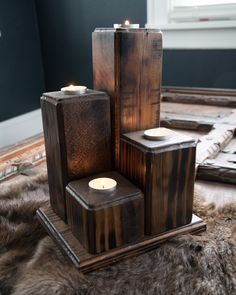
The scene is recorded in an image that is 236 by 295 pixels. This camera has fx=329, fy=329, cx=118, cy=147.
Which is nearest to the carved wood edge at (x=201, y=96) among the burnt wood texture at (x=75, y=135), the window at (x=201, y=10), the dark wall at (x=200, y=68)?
the dark wall at (x=200, y=68)

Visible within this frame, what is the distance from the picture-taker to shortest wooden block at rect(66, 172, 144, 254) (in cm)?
62

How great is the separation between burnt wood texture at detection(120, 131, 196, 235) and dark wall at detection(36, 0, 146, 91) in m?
1.35

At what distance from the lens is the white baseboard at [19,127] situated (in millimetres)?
2011

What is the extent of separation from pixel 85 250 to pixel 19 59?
1684 millimetres

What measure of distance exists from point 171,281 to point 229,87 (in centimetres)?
133

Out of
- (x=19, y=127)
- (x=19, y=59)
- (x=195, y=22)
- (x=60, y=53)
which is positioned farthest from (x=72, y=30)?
(x=195, y=22)

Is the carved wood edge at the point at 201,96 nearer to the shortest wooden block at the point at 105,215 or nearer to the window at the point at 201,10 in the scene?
the window at the point at 201,10

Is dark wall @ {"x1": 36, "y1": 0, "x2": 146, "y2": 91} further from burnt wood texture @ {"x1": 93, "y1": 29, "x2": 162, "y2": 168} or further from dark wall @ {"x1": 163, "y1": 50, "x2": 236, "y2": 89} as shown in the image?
burnt wood texture @ {"x1": 93, "y1": 29, "x2": 162, "y2": 168}

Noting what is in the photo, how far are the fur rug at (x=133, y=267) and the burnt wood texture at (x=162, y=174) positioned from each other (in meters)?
0.06

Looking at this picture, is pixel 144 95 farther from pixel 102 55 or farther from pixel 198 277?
pixel 198 277

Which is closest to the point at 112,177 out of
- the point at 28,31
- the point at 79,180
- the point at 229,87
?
the point at 79,180

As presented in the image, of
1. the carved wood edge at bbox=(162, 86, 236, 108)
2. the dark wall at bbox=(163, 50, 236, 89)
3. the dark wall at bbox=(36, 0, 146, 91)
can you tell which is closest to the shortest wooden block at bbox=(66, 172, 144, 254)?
the carved wood edge at bbox=(162, 86, 236, 108)

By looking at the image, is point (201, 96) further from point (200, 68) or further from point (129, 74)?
point (129, 74)

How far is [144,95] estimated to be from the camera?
73cm
